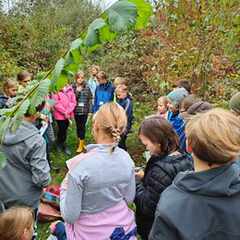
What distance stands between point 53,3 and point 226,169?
20.0 m

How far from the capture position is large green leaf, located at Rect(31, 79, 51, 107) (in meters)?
1.52

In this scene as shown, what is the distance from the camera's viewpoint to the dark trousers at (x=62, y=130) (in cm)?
797

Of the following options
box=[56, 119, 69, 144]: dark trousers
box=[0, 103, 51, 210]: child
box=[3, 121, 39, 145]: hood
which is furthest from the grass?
box=[3, 121, 39, 145]: hood

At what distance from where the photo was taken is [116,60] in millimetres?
13773

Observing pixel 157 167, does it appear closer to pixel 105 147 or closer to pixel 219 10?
pixel 105 147

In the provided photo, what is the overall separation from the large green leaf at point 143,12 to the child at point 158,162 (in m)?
1.67

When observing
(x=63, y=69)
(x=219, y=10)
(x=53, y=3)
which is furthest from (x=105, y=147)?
(x=53, y=3)

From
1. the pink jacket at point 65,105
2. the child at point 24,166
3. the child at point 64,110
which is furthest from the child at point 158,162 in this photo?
the pink jacket at point 65,105

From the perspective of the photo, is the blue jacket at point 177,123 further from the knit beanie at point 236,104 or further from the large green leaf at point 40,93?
the large green leaf at point 40,93

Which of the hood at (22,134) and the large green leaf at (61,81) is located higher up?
the large green leaf at (61,81)

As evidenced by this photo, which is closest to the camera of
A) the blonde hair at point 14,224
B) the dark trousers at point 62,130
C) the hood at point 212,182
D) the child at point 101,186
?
the hood at point 212,182

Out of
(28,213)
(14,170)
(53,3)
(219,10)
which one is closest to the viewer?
(28,213)

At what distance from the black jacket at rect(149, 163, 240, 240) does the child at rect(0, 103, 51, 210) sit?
1912 millimetres

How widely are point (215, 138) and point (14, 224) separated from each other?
4.68 ft
